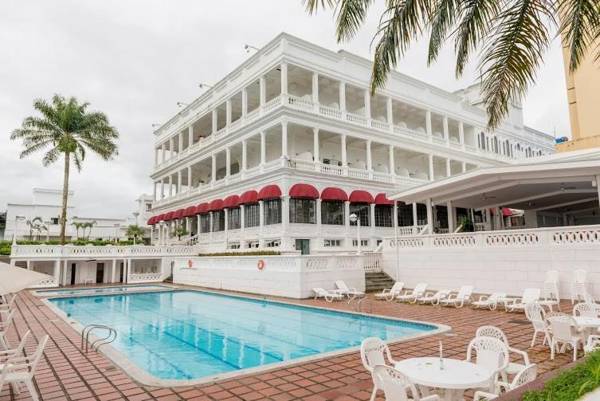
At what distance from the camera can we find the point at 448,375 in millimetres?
4441

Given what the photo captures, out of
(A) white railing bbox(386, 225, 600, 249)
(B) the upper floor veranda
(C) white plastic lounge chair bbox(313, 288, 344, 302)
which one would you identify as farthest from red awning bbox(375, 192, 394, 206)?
(C) white plastic lounge chair bbox(313, 288, 344, 302)

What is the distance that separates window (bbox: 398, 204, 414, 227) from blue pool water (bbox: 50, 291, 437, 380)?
1762 centimetres

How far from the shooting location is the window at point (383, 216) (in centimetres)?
3053

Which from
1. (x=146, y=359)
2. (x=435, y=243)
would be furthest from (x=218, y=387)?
(x=435, y=243)

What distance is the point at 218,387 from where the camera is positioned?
228 inches

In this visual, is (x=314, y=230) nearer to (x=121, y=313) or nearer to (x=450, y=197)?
(x=450, y=197)

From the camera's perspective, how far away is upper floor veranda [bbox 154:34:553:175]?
92.2 ft

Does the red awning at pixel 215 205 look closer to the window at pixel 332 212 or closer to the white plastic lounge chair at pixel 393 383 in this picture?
the window at pixel 332 212

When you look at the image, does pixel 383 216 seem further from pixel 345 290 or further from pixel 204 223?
pixel 204 223

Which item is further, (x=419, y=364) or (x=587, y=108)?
(x=587, y=108)

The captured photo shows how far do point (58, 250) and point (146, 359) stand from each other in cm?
2312

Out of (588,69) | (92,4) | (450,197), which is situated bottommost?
(450,197)

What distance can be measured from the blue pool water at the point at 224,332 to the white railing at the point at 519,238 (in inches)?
275

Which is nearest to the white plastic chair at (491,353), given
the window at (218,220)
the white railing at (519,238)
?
the white railing at (519,238)
